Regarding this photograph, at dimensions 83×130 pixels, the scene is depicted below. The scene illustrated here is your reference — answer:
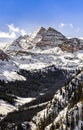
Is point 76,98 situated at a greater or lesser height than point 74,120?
greater

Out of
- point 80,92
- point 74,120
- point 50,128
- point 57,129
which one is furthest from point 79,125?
point 80,92

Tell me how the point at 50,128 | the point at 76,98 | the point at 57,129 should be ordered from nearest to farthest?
the point at 57,129, the point at 50,128, the point at 76,98

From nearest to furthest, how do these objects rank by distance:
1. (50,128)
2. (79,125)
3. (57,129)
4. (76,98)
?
(79,125)
(57,129)
(50,128)
(76,98)

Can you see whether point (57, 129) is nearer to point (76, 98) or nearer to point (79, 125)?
point (79, 125)

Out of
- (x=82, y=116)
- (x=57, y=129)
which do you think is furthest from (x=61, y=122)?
(x=82, y=116)

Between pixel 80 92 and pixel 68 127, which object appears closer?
pixel 68 127

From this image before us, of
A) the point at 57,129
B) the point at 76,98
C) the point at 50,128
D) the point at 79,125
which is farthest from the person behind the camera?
the point at 76,98

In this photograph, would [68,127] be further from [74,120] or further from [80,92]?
[80,92]

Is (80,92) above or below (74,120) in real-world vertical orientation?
above

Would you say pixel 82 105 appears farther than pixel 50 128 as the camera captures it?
No
